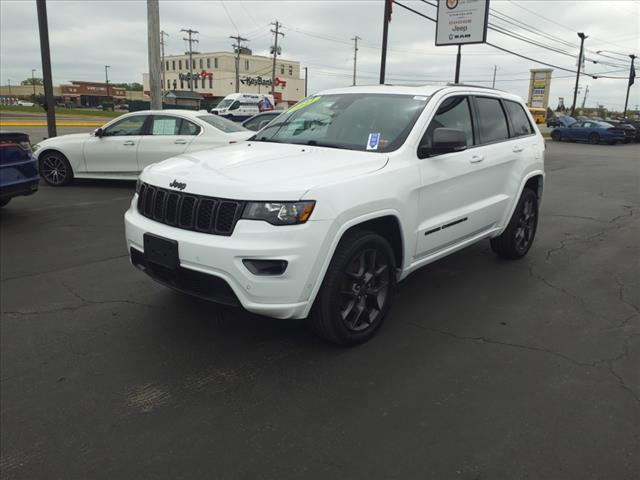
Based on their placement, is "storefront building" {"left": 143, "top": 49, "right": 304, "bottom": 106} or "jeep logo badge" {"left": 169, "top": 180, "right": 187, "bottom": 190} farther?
"storefront building" {"left": 143, "top": 49, "right": 304, "bottom": 106}

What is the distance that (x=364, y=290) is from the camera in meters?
3.65

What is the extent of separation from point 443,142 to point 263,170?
54.5 inches

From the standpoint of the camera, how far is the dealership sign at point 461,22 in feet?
85.7

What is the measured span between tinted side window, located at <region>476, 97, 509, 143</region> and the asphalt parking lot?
138 cm

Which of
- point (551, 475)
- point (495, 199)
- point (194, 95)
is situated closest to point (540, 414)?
point (551, 475)

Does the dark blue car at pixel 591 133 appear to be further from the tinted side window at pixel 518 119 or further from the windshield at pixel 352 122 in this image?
the windshield at pixel 352 122

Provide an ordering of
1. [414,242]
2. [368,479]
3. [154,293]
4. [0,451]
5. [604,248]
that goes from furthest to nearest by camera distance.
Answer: [604,248] → [154,293] → [414,242] → [0,451] → [368,479]

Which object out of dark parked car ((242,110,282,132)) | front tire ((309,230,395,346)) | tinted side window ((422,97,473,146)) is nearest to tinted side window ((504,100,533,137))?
tinted side window ((422,97,473,146))

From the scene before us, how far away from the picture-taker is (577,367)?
3482 millimetres

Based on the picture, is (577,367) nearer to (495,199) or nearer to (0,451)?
(495,199)

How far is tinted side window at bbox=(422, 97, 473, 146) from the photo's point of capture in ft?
13.7

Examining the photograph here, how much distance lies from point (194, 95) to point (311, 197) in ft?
220

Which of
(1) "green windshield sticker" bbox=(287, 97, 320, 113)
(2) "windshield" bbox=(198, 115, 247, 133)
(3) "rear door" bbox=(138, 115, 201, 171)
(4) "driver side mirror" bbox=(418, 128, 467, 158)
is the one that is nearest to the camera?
(4) "driver side mirror" bbox=(418, 128, 467, 158)

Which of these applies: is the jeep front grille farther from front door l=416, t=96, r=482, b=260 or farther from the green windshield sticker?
the green windshield sticker
